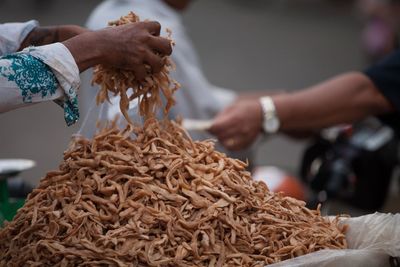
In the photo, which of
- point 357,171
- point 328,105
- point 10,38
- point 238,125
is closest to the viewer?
point 10,38

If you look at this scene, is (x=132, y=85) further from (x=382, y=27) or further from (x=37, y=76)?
(x=382, y=27)

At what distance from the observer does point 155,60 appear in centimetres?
207

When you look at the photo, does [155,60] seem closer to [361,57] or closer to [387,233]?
[387,233]

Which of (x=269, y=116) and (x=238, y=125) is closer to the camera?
(x=238, y=125)

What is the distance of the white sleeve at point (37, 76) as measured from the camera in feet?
6.27

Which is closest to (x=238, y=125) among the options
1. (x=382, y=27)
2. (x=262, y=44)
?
(x=382, y=27)

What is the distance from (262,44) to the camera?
31.4 ft

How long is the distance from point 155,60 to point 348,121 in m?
1.98

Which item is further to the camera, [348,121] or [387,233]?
[348,121]

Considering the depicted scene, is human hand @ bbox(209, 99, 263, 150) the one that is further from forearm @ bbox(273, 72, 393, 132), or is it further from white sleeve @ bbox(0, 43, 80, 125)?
white sleeve @ bbox(0, 43, 80, 125)

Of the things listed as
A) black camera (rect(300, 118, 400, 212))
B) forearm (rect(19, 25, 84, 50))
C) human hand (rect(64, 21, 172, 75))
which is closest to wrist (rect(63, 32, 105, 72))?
human hand (rect(64, 21, 172, 75))

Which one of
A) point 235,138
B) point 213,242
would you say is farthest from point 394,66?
point 213,242

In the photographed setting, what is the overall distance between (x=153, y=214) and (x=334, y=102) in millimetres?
2008

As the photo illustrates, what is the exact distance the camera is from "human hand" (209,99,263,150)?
11.5ft
